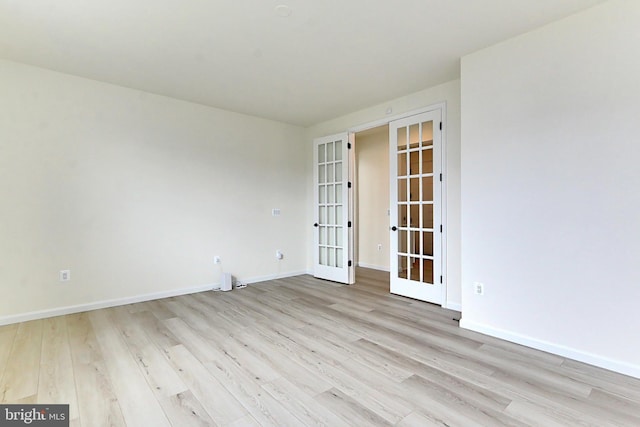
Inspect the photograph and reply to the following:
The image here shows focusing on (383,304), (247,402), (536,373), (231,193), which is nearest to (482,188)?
(536,373)

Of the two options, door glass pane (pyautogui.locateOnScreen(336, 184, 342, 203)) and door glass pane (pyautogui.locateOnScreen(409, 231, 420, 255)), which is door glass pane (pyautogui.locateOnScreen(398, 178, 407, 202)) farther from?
door glass pane (pyautogui.locateOnScreen(336, 184, 342, 203))

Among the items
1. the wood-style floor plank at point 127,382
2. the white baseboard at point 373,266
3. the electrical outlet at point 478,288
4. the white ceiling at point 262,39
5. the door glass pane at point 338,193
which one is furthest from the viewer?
the white baseboard at point 373,266

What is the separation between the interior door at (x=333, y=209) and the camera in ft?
16.5

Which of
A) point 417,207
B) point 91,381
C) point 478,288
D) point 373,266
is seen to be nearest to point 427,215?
point 417,207

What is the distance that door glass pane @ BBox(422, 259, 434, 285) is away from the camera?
12.9 ft

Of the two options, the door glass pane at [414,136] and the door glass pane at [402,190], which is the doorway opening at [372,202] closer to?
the door glass pane at [402,190]

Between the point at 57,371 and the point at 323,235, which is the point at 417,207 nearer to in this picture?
the point at 323,235

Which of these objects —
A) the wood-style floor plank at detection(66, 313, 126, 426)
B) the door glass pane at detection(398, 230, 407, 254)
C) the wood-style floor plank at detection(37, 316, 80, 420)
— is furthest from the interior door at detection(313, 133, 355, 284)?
the wood-style floor plank at detection(37, 316, 80, 420)

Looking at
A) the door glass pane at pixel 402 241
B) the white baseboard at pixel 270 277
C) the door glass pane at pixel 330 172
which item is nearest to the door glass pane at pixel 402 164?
the door glass pane at pixel 402 241

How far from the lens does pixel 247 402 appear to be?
1.88 meters

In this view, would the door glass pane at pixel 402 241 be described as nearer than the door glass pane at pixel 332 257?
Yes

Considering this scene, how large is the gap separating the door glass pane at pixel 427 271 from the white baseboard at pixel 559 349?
896 mm

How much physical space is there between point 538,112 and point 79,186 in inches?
190

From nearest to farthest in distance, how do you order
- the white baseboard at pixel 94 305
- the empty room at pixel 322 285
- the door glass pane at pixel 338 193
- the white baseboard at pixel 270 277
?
the empty room at pixel 322 285, the white baseboard at pixel 94 305, the white baseboard at pixel 270 277, the door glass pane at pixel 338 193
